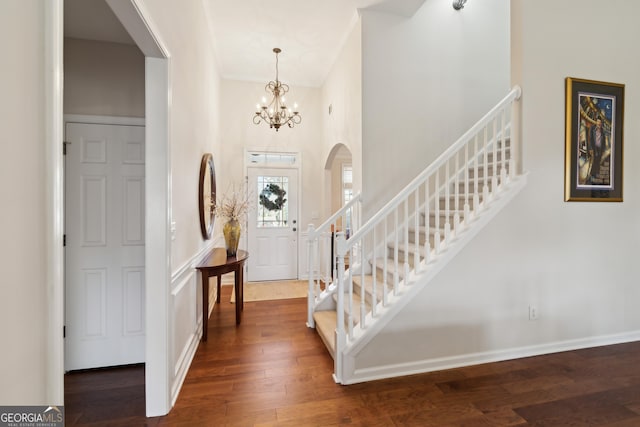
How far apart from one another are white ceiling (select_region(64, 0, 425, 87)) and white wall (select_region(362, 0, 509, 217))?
1.03 ft

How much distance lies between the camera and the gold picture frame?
266 cm

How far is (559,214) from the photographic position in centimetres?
264

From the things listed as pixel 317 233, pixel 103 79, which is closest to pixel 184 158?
pixel 103 79

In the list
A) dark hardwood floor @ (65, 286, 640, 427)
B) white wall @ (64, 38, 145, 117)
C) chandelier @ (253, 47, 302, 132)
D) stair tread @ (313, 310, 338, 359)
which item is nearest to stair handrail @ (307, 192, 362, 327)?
stair tread @ (313, 310, 338, 359)

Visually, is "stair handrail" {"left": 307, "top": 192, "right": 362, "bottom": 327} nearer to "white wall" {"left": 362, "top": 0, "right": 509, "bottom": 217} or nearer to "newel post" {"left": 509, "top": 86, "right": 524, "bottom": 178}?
"white wall" {"left": 362, "top": 0, "right": 509, "bottom": 217}

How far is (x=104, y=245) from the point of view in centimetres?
239

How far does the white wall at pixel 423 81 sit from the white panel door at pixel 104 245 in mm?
2357

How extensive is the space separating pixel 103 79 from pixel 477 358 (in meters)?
3.95

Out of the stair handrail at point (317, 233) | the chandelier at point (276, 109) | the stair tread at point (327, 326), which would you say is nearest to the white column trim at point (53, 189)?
the stair tread at point (327, 326)

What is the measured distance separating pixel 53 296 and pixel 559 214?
11.5ft

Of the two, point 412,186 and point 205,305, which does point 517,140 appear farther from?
point 205,305

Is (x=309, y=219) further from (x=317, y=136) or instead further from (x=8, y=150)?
(x=8, y=150)

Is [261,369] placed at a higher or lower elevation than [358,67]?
lower

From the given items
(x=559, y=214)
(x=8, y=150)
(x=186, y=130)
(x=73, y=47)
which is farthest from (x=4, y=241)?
(x=559, y=214)
